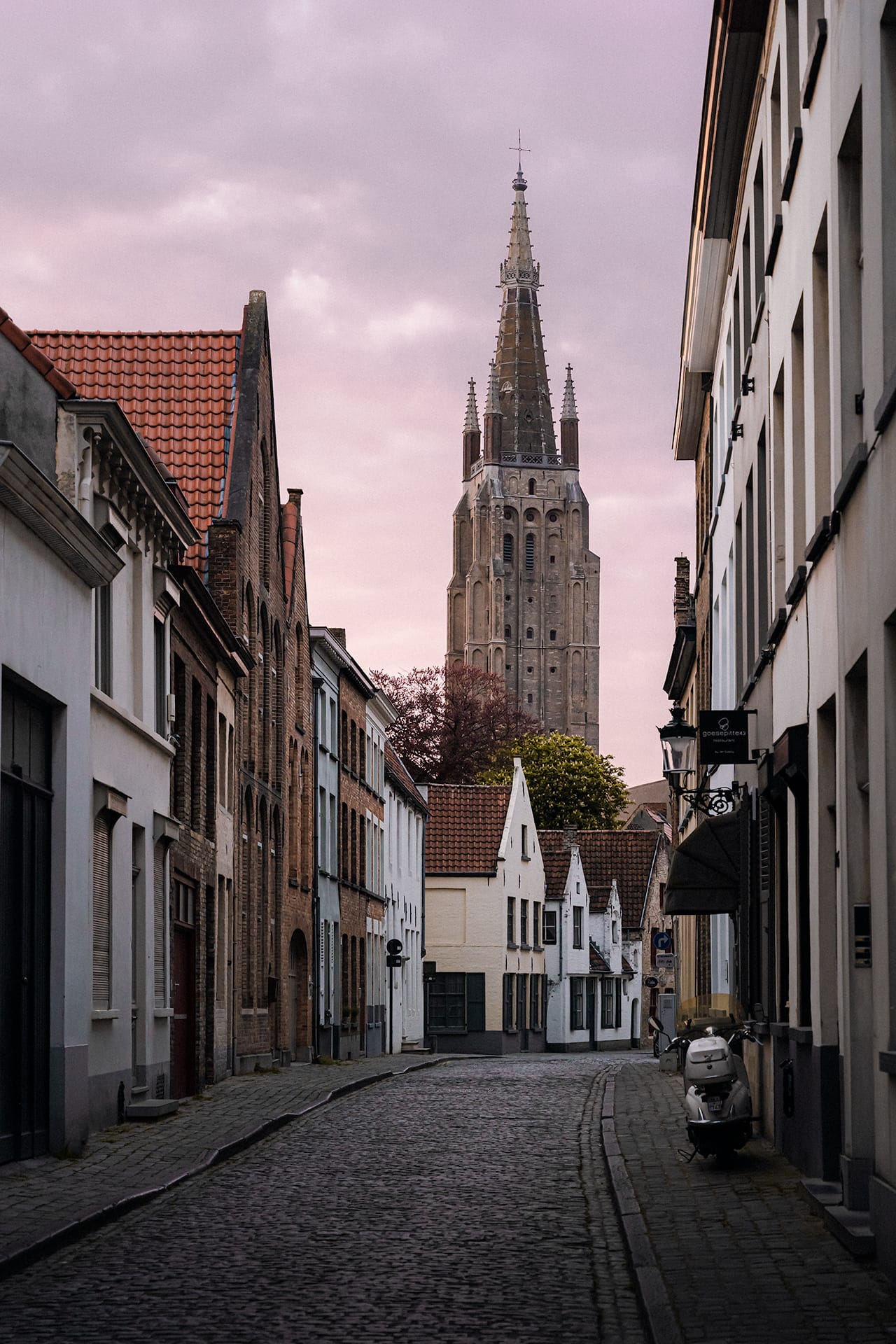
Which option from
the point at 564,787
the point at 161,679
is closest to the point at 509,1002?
the point at 564,787

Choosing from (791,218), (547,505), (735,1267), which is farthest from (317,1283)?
(547,505)

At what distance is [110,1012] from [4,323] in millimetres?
7384

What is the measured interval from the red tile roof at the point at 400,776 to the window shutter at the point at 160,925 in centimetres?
3308

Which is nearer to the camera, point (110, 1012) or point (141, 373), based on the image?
point (110, 1012)

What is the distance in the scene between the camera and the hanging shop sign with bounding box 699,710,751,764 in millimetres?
18141

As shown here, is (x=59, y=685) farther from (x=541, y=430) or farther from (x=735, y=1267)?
(x=541, y=430)

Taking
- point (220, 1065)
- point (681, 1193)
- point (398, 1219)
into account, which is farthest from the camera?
point (220, 1065)

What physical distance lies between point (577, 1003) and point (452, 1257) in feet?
216

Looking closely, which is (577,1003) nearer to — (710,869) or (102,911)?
(710,869)

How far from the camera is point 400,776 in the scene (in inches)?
2322

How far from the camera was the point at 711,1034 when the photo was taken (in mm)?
15055

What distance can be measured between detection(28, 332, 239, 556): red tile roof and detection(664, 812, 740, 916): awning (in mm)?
14175

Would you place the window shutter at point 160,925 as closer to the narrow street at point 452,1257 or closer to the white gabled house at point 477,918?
the narrow street at point 452,1257

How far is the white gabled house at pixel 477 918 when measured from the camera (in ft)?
217
